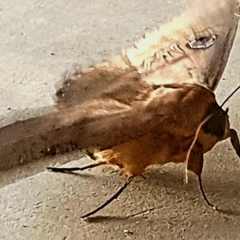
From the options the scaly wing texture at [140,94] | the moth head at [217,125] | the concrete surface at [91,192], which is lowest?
the concrete surface at [91,192]

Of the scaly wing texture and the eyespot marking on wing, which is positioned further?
the eyespot marking on wing

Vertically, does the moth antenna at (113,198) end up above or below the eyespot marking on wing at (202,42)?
below

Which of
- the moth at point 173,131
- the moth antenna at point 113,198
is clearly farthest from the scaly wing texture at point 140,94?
the moth antenna at point 113,198

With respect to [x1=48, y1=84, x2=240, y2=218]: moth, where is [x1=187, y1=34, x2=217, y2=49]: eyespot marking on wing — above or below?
above

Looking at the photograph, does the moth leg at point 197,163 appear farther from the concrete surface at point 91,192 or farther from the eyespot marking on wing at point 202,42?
the eyespot marking on wing at point 202,42

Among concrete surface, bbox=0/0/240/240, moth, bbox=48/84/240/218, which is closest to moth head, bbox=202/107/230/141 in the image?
moth, bbox=48/84/240/218

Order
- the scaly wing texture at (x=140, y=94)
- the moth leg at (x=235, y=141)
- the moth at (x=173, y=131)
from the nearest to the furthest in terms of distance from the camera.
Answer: the scaly wing texture at (x=140, y=94) < the moth at (x=173, y=131) < the moth leg at (x=235, y=141)

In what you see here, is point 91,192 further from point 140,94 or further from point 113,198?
point 140,94

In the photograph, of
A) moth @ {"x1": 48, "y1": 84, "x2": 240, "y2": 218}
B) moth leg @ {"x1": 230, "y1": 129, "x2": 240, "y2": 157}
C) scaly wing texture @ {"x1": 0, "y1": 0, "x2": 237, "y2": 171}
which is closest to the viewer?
scaly wing texture @ {"x1": 0, "y1": 0, "x2": 237, "y2": 171}

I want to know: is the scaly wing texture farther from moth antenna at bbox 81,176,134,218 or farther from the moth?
moth antenna at bbox 81,176,134,218

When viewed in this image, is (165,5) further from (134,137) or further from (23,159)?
(23,159)

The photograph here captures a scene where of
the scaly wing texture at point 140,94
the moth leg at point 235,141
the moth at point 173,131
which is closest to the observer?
the scaly wing texture at point 140,94
